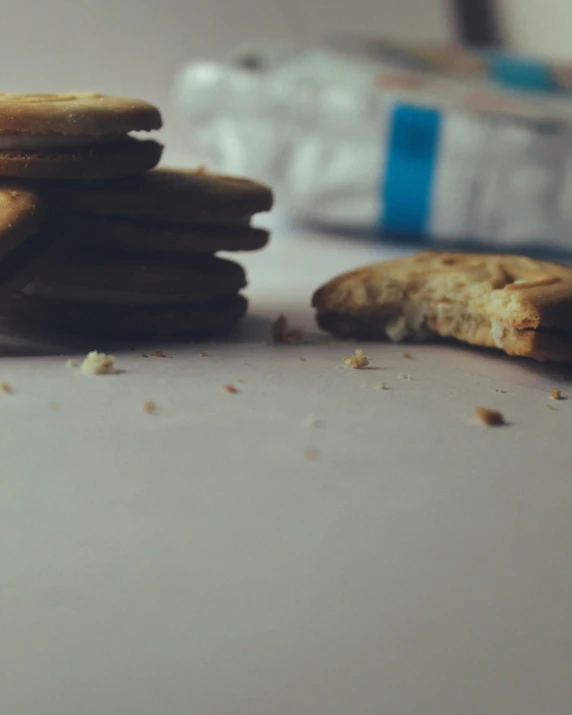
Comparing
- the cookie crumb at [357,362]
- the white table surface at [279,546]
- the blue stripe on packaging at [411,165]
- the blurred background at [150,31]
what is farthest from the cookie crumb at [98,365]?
the blurred background at [150,31]

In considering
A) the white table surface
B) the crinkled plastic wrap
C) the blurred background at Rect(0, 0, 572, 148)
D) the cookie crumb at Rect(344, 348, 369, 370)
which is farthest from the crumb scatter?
the blurred background at Rect(0, 0, 572, 148)

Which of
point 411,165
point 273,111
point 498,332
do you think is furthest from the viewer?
point 273,111

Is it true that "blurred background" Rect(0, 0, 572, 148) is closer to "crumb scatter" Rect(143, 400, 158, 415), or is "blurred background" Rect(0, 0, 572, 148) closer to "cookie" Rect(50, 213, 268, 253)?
"cookie" Rect(50, 213, 268, 253)

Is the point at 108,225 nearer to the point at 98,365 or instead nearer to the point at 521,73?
the point at 98,365

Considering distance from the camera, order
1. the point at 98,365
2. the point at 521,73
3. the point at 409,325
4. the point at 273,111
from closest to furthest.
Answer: the point at 98,365 < the point at 409,325 < the point at 273,111 < the point at 521,73

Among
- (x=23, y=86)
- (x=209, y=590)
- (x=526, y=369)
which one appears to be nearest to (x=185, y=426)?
(x=209, y=590)

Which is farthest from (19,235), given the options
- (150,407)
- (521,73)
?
(521,73)
